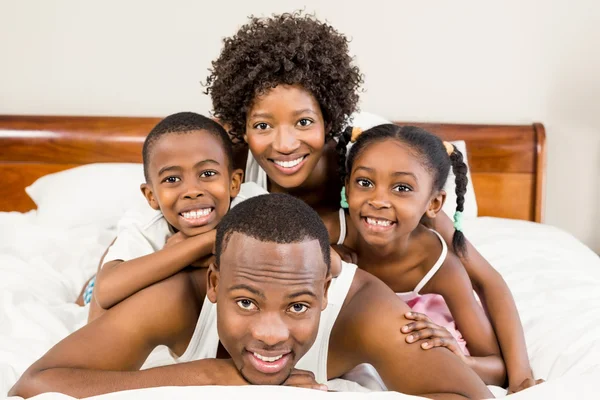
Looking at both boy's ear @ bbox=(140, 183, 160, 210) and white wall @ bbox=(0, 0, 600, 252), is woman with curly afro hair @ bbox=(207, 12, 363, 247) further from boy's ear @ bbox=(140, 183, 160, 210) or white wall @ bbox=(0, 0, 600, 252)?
white wall @ bbox=(0, 0, 600, 252)

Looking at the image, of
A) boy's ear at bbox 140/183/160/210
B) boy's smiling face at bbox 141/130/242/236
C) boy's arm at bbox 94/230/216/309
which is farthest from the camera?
boy's ear at bbox 140/183/160/210

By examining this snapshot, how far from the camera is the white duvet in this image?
3.93 ft

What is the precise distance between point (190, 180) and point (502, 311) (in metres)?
0.87

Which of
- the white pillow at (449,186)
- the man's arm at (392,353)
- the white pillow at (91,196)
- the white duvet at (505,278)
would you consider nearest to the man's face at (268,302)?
the white duvet at (505,278)

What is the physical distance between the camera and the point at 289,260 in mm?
1271

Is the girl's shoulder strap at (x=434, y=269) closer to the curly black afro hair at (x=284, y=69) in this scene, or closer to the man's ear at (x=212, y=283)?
the curly black afro hair at (x=284, y=69)

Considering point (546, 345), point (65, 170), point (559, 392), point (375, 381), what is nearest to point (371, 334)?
point (375, 381)

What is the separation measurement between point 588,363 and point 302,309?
749 millimetres

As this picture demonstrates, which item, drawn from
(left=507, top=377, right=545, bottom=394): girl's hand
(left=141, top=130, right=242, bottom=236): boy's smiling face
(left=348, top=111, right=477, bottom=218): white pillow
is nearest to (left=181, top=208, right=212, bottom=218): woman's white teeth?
(left=141, top=130, right=242, bottom=236): boy's smiling face

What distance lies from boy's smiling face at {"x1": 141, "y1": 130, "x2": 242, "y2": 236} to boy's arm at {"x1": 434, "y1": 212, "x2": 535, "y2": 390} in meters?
0.68

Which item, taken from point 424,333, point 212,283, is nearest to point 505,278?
point 424,333

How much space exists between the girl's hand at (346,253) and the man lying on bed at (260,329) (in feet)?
0.89

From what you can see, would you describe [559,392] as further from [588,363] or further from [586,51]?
[586,51]

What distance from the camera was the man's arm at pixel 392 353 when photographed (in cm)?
143
